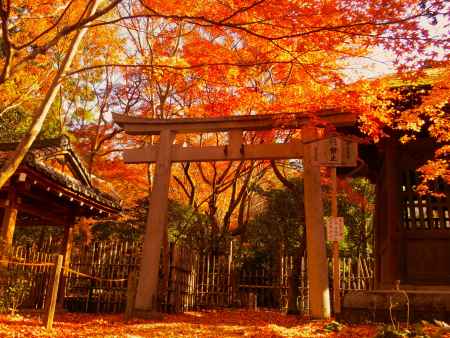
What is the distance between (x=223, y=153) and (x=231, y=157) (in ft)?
0.77

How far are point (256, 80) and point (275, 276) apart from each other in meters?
7.22

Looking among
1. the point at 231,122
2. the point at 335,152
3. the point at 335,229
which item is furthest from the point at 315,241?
the point at 231,122

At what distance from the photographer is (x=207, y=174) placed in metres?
19.7

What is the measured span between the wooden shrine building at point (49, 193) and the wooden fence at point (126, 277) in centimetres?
97

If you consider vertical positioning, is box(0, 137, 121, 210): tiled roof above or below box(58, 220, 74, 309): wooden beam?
above

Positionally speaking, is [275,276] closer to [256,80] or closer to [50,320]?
[256,80]

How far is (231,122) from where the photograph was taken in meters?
10.5

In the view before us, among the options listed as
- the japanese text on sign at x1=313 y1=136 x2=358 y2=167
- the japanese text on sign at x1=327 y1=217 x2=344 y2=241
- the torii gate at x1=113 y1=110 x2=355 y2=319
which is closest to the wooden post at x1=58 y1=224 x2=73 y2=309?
the torii gate at x1=113 y1=110 x2=355 y2=319

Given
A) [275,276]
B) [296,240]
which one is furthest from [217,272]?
[296,240]

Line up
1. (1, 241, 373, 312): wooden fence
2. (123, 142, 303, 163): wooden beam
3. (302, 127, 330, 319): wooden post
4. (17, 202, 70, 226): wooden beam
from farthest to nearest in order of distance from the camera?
(1, 241, 373, 312): wooden fence
(17, 202, 70, 226): wooden beam
(123, 142, 303, 163): wooden beam
(302, 127, 330, 319): wooden post

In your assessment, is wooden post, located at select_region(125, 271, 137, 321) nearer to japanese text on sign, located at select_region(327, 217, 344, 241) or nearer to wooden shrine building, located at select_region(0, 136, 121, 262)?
wooden shrine building, located at select_region(0, 136, 121, 262)

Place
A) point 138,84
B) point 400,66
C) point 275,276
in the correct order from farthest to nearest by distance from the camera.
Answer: point 138,84
point 275,276
point 400,66

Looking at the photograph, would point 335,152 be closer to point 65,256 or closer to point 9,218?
point 9,218

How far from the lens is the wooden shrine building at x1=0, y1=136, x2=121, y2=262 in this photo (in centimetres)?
920
